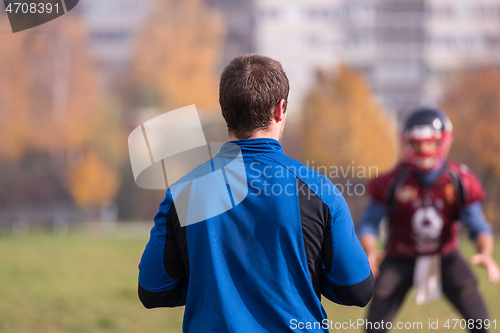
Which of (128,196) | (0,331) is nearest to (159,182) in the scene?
(0,331)

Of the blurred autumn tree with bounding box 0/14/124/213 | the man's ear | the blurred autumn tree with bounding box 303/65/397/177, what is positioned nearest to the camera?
the man's ear

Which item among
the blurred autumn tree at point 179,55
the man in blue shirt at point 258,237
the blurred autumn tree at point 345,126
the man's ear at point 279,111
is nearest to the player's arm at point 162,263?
the man in blue shirt at point 258,237

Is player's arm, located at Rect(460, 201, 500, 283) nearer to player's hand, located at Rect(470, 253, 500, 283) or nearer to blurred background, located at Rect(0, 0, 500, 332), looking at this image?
player's hand, located at Rect(470, 253, 500, 283)

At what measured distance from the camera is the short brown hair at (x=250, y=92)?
175 cm

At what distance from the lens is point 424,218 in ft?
13.5

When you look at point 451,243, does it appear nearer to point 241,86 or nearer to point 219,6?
point 241,86

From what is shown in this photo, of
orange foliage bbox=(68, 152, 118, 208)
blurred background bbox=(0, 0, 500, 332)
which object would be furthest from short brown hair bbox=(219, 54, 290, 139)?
orange foliage bbox=(68, 152, 118, 208)

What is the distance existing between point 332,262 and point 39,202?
1260 inches

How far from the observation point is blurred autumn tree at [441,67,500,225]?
2452 cm

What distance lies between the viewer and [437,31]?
47.1m

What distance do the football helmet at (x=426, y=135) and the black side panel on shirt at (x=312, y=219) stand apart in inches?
103

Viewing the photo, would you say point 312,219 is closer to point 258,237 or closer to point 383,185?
point 258,237

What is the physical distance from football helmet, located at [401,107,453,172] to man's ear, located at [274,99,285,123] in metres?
2.54

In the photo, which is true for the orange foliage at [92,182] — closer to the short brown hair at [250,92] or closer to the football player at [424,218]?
the football player at [424,218]
